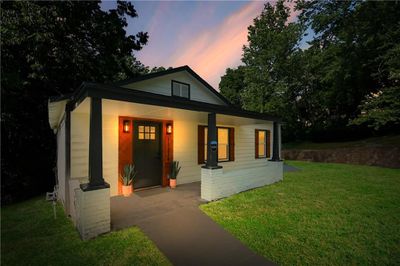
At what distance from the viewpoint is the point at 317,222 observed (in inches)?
156

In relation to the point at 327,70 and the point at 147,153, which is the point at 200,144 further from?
the point at 327,70

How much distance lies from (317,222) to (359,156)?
36.2ft

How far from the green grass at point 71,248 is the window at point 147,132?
8.94 ft

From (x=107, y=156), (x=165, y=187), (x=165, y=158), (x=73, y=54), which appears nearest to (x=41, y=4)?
(x=73, y=54)

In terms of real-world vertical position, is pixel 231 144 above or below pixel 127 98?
below

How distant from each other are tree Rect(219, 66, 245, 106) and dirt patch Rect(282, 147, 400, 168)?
13.6 m

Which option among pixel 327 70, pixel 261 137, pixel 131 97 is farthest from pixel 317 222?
pixel 327 70

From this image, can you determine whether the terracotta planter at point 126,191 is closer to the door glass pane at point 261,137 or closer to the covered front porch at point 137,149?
the covered front porch at point 137,149

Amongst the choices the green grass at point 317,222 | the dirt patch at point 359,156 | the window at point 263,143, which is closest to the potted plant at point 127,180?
the green grass at point 317,222

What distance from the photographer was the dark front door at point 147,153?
19.7 ft

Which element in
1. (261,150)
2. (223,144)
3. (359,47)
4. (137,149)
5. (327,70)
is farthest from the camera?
(327,70)

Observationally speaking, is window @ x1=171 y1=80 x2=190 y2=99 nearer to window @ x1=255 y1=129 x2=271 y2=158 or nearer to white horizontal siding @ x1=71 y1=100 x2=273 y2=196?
white horizontal siding @ x1=71 y1=100 x2=273 y2=196

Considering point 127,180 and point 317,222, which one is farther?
point 127,180

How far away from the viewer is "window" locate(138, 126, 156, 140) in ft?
19.9
